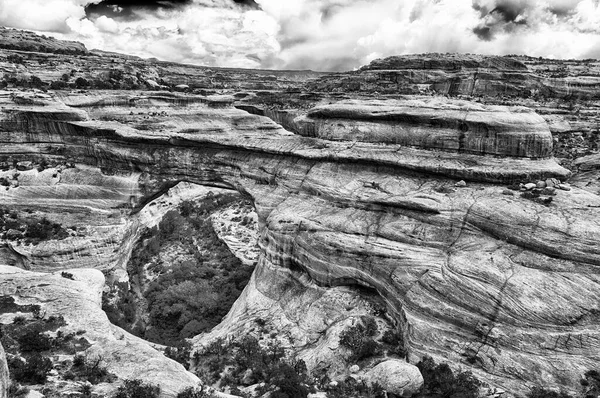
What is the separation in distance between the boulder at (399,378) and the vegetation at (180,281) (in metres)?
14.8

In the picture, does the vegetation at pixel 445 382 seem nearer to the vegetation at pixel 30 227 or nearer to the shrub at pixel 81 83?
the vegetation at pixel 30 227

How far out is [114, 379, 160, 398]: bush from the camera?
14938mm

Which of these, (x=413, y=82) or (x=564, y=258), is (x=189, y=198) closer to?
(x=413, y=82)

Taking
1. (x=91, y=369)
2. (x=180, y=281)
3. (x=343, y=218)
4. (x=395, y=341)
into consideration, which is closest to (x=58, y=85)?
(x=180, y=281)

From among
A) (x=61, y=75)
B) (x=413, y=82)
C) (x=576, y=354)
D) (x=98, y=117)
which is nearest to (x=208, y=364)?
(x=576, y=354)

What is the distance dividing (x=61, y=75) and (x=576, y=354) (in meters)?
58.3

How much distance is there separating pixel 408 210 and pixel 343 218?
4587mm

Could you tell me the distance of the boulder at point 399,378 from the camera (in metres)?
18.4

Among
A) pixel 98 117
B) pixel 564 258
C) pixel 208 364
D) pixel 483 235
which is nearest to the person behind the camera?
pixel 564 258

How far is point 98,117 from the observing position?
39812 millimetres

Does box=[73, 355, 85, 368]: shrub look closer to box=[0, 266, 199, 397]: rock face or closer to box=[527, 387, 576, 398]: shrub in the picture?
box=[0, 266, 199, 397]: rock face

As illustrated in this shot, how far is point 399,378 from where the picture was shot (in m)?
Answer: 18.6

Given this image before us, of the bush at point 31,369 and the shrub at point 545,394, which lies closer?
the bush at point 31,369

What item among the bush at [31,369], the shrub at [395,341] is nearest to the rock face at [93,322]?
the bush at [31,369]
